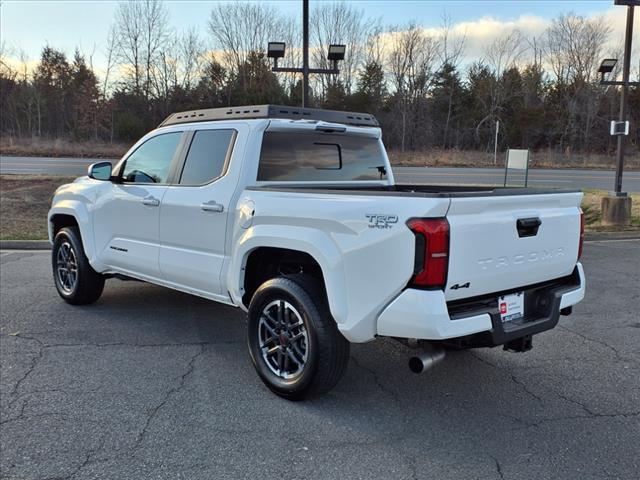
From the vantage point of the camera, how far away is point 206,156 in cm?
454

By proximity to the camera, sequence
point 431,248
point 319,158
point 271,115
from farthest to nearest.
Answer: point 319,158, point 271,115, point 431,248

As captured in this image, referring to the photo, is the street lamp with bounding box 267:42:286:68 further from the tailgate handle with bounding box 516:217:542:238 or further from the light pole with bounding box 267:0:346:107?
the tailgate handle with bounding box 516:217:542:238

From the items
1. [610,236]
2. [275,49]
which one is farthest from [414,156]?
[610,236]

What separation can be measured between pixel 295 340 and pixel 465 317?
1.17 metres

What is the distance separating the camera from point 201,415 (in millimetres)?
3525

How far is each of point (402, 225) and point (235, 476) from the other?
156 centimetres

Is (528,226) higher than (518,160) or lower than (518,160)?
lower

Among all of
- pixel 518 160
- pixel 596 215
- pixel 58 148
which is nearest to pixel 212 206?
pixel 596 215

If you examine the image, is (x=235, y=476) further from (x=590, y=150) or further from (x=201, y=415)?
(x=590, y=150)

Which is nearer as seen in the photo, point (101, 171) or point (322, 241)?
A: point (322, 241)

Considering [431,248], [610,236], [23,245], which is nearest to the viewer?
[431,248]

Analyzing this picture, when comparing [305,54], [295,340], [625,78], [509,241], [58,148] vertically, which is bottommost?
[295,340]

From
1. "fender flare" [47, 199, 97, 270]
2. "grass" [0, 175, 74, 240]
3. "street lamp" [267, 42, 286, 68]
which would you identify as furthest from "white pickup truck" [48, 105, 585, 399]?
"street lamp" [267, 42, 286, 68]

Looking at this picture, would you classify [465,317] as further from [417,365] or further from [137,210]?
[137,210]
